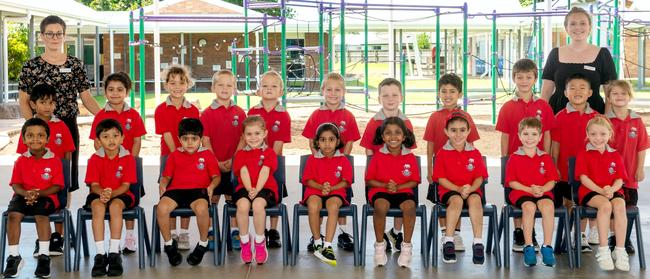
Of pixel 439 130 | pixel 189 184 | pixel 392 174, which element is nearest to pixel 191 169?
pixel 189 184

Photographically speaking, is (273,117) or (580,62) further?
(273,117)

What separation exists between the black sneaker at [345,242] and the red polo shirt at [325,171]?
43 cm

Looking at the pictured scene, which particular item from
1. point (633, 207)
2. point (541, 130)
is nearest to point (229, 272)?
point (541, 130)

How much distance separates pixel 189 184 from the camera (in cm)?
594

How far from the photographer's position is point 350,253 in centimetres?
620

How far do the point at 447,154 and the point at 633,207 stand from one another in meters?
1.19

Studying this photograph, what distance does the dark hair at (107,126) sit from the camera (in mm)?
5809

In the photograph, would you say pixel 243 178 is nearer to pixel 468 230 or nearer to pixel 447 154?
pixel 447 154

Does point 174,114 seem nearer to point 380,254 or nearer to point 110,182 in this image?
point 110,182

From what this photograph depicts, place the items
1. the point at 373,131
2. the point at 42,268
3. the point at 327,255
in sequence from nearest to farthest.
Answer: the point at 42,268 < the point at 327,255 < the point at 373,131

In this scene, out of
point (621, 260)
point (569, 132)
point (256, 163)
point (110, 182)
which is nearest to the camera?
point (621, 260)

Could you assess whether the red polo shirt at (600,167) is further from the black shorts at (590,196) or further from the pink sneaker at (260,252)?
the pink sneaker at (260,252)

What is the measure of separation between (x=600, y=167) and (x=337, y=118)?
176 cm

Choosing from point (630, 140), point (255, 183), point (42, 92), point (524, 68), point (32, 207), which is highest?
point (524, 68)
